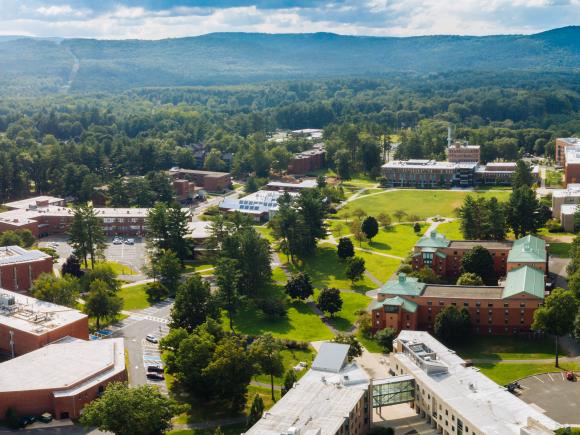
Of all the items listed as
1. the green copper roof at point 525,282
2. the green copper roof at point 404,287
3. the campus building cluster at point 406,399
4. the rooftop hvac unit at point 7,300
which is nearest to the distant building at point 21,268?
the rooftop hvac unit at point 7,300

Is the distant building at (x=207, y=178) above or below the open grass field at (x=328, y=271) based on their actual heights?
above

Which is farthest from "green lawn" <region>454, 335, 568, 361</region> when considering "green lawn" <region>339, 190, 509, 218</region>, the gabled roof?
"green lawn" <region>339, 190, 509, 218</region>

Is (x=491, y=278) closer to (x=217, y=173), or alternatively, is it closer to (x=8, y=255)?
(x=8, y=255)

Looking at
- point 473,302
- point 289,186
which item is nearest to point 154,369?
point 473,302

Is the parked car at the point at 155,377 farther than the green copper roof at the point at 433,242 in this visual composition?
No

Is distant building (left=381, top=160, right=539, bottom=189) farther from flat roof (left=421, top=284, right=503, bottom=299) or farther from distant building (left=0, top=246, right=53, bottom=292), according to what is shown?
distant building (left=0, top=246, right=53, bottom=292)

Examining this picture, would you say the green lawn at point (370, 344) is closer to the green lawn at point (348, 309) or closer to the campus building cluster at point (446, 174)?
the green lawn at point (348, 309)

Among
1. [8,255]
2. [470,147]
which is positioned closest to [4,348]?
[8,255]
